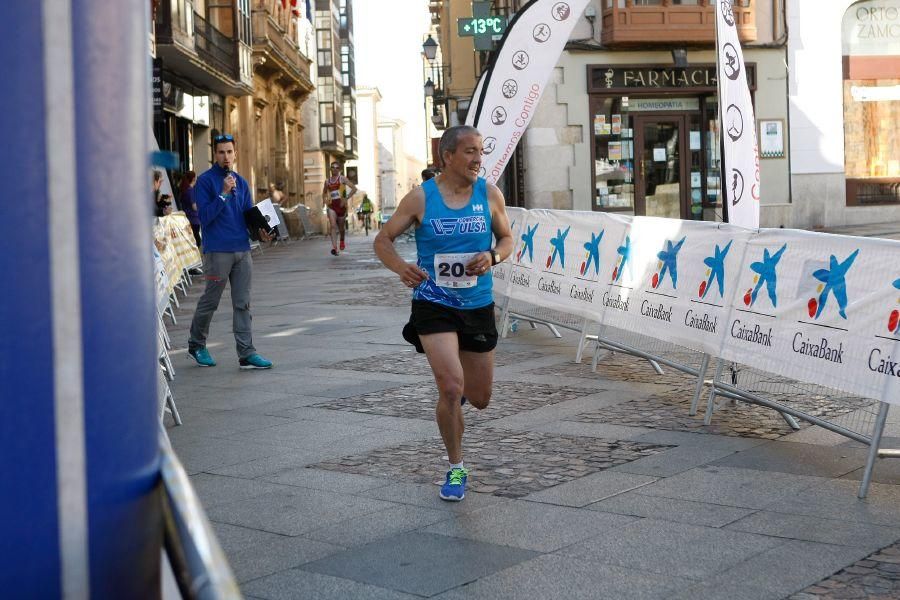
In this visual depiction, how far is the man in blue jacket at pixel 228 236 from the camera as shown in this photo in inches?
374

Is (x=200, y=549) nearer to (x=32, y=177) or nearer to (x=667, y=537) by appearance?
(x=32, y=177)

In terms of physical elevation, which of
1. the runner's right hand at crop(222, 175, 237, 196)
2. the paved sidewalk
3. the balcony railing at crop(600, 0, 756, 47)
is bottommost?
the paved sidewalk

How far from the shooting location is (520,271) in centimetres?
1121

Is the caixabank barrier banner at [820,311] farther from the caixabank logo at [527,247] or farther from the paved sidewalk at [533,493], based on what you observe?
the caixabank logo at [527,247]

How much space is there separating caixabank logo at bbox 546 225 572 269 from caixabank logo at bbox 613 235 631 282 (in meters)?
1.21

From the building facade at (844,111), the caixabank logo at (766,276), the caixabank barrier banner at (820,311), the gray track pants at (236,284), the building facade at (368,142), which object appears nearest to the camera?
the caixabank barrier banner at (820,311)

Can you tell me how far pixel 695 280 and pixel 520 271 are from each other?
3.94 meters

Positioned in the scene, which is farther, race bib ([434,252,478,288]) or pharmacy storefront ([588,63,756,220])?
pharmacy storefront ([588,63,756,220])

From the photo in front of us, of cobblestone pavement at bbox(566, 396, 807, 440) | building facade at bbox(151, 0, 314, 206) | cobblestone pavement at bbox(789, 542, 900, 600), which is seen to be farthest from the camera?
building facade at bbox(151, 0, 314, 206)

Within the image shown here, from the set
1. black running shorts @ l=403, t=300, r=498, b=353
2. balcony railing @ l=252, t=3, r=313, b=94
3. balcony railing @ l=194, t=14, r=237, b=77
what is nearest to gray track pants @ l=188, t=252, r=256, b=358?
black running shorts @ l=403, t=300, r=498, b=353

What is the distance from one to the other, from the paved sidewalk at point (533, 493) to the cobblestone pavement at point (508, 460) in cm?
2

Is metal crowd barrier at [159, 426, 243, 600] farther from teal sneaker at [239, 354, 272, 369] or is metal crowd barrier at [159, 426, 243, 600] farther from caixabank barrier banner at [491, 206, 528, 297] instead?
caixabank barrier banner at [491, 206, 528, 297]

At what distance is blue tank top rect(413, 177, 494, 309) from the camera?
5.44 m

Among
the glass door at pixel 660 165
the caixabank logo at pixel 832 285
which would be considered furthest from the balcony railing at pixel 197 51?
the caixabank logo at pixel 832 285
